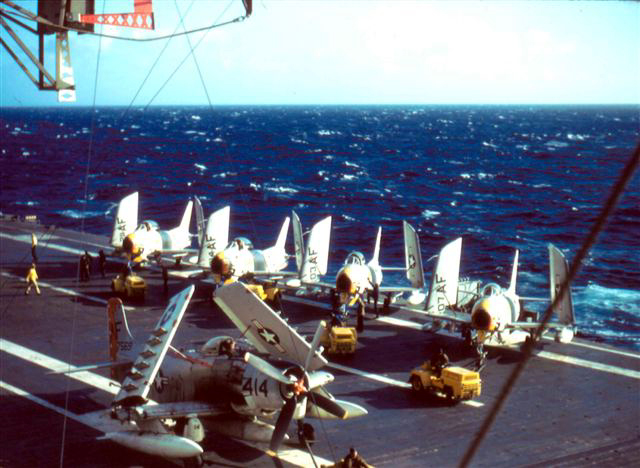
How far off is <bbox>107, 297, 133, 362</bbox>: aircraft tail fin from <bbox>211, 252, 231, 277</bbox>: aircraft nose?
1493 cm

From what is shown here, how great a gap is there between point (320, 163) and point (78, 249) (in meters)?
112

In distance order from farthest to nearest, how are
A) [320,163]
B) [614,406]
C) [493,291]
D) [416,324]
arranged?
[320,163]
[416,324]
[493,291]
[614,406]

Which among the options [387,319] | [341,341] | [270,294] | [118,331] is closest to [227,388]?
[118,331]

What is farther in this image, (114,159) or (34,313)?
(114,159)

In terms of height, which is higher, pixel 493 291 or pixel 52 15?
pixel 52 15

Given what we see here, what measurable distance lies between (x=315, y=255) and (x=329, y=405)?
79.2 feet

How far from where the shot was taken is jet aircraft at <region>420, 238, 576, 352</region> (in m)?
32.8

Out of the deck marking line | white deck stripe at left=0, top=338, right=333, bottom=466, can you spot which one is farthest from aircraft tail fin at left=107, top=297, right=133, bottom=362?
the deck marking line

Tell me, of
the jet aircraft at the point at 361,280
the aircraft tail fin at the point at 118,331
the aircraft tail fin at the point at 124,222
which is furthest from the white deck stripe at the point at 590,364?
the aircraft tail fin at the point at 124,222

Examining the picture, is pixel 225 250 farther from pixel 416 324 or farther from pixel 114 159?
pixel 114 159

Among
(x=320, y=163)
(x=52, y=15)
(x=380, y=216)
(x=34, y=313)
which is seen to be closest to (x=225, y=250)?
(x=34, y=313)

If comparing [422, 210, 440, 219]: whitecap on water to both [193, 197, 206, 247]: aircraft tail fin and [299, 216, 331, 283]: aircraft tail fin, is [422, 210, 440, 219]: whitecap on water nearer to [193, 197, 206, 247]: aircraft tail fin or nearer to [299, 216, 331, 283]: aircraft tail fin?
[193, 197, 206, 247]: aircraft tail fin

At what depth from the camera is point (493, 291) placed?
1341 inches

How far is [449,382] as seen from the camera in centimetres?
2895
